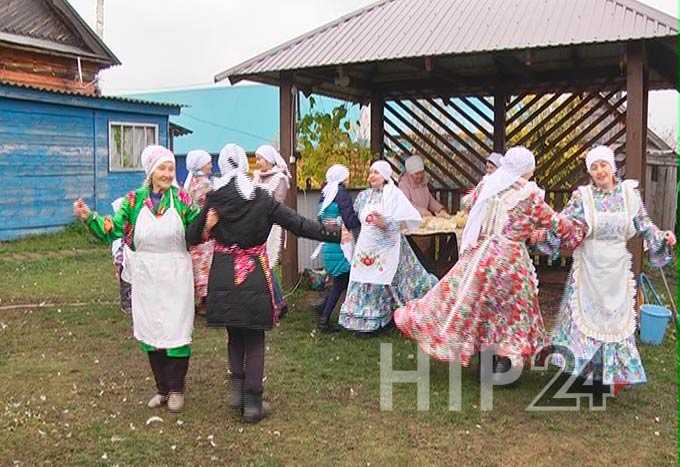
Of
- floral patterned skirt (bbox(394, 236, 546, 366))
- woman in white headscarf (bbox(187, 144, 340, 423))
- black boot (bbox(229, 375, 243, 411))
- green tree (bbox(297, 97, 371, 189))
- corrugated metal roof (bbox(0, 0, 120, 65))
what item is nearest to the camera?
woman in white headscarf (bbox(187, 144, 340, 423))

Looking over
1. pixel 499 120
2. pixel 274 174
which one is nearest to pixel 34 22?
pixel 499 120

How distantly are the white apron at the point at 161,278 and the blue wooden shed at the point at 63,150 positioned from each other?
10.2 metres

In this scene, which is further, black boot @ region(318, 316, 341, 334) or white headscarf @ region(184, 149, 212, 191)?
white headscarf @ region(184, 149, 212, 191)

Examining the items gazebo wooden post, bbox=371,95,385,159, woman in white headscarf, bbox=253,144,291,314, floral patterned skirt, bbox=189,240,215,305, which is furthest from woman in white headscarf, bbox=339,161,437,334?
gazebo wooden post, bbox=371,95,385,159

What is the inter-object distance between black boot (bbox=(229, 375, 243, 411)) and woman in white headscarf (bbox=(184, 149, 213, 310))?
6.59 ft

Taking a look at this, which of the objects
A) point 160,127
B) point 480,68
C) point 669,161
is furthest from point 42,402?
point 160,127

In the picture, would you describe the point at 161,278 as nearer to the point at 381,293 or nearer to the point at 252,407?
the point at 252,407

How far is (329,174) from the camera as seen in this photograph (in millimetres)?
6191

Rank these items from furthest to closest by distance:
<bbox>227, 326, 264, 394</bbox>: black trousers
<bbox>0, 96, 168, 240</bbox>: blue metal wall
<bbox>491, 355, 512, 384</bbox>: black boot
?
1. <bbox>0, 96, 168, 240</bbox>: blue metal wall
2. <bbox>491, 355, 512, 384</bbox>: black boot
3. <bbox>227, 326, 264, 394</bbox>: black trousers

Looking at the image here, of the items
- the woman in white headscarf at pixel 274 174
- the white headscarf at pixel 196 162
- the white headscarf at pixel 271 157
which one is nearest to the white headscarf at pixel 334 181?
the woman in white headscarf at pixel 274 174

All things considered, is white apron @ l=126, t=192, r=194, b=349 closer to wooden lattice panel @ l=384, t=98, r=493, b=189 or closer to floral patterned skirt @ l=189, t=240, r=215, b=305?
floral patterned skirt @ l=189, t=240, r=215, b=305

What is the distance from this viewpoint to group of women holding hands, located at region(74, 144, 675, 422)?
13.3 ft

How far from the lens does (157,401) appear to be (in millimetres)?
4387

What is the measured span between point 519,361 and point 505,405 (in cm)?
28
